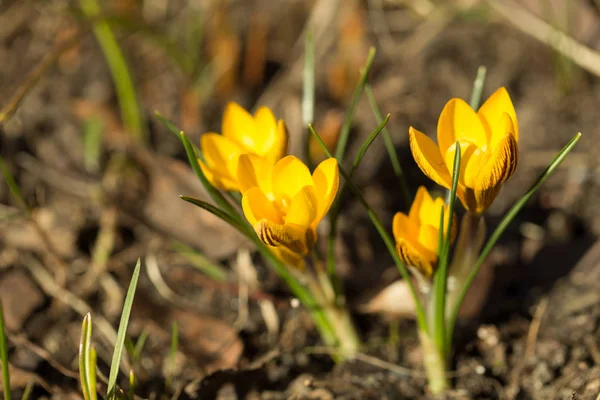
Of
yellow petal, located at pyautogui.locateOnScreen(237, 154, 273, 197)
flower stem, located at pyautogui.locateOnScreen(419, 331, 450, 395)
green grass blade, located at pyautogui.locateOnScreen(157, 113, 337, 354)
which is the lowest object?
flower stem, located at pyautogui.locateOnScreen(419, 331, 450, 395)

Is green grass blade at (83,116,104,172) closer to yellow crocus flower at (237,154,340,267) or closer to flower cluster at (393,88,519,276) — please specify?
yellow crocus flower at (237,154,340,267)

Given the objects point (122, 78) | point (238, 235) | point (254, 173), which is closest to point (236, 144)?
point (254, 173)

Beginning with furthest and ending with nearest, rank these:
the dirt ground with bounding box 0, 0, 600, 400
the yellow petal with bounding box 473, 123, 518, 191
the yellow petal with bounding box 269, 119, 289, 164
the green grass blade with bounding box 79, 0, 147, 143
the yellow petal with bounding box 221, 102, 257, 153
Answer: the green grass blade with bounding box 79, 0, 147, 143
the dirt ground with bounding box 0, 0, 600, 400
the yellow petal with bounding box 221, 102, 257, 153
the yellow petal with bounding box 269, 119, 289, 164
the yellow petal with bounding box 473, 123, 518, 191

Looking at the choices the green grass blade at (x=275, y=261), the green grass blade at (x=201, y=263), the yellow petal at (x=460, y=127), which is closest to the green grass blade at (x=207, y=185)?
the green grass blade at (x=275, y=261)

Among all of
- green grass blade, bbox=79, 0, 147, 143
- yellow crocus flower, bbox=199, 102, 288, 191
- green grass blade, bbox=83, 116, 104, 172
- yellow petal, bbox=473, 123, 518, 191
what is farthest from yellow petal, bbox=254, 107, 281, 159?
green grass blade, bbox=83, 116, 104, 172

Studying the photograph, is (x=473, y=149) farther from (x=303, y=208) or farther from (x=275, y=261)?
(x=275, y=261)

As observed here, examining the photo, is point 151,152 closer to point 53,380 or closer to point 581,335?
point 53,380

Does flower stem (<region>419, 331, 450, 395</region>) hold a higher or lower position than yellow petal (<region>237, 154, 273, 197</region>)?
lower
